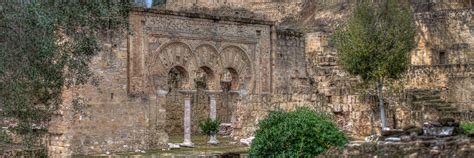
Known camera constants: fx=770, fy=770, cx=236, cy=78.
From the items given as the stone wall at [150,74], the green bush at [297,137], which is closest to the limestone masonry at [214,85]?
the stone wall at [150,74]

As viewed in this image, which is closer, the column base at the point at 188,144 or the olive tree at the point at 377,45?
the column base at the point at 188,144

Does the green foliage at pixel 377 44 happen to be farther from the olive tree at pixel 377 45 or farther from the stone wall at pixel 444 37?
the stone wall at pixel 444 37

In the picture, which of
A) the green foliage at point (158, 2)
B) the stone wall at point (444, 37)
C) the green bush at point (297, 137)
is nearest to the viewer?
the green bush at point (297, 137)

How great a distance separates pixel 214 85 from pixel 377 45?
4.43 m

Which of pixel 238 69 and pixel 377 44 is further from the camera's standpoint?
pixel 238 69

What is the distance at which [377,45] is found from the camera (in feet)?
66.5

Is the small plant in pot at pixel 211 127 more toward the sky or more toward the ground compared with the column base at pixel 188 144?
more toward the sky

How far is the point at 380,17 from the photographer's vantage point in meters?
21.2


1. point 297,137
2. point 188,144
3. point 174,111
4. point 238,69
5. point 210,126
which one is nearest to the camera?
point 297,137

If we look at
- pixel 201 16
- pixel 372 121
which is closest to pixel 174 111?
pixel 201 16

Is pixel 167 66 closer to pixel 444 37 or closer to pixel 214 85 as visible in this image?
pixel 214 85

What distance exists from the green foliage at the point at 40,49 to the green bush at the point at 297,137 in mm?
3238

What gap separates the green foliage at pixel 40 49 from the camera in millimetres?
10719

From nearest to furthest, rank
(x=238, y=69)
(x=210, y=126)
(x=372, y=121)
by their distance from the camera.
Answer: (x=372, y=121) → (x=210, y=126) → (x=238, y=69)
